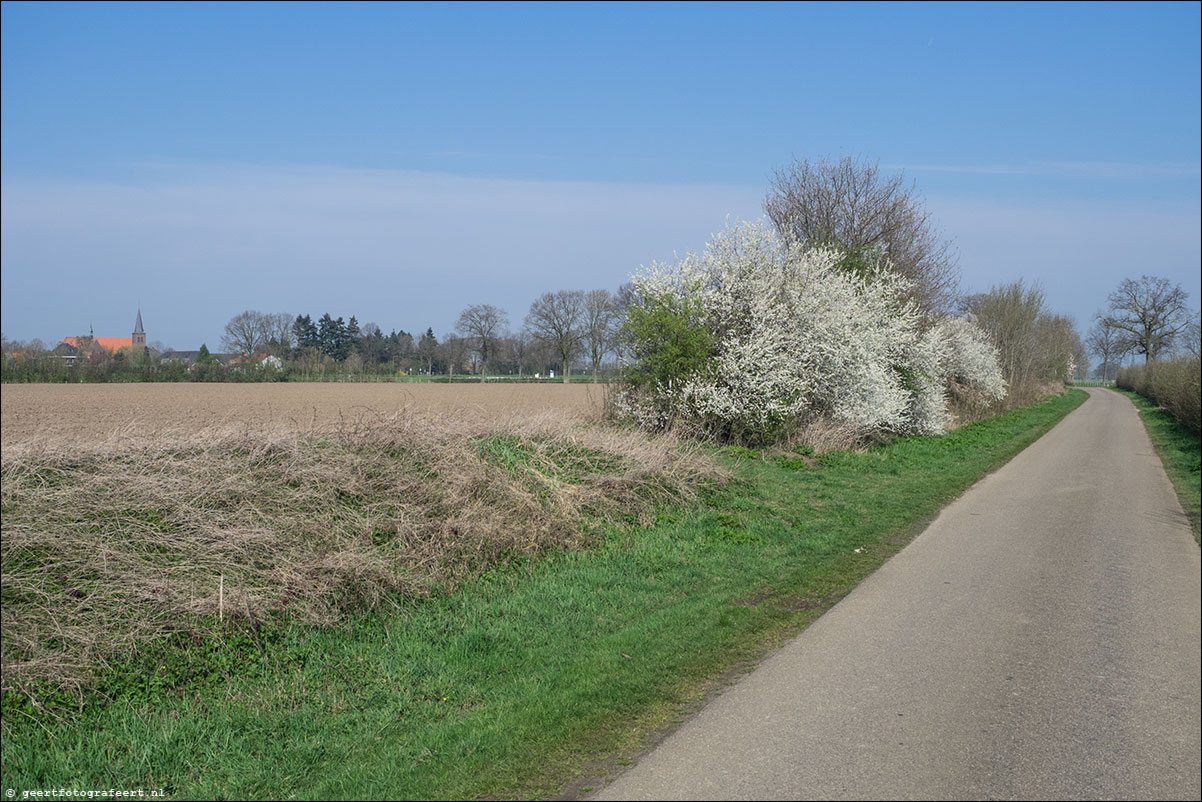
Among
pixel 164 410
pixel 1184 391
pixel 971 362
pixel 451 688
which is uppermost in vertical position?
pixel 971 362

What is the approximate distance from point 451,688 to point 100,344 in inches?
181

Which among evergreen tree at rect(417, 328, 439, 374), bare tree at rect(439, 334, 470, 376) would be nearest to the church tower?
evergreen tree at rect(417, 328, 439, 374)

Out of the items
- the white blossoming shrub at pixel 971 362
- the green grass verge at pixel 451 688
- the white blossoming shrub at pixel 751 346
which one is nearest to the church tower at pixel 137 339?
the green grass verge at pixel 451 688

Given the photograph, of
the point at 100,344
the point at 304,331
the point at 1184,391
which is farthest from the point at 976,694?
the point at 1184,391

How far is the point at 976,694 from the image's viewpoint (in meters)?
5.19

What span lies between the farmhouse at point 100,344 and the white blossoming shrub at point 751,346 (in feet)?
39.8

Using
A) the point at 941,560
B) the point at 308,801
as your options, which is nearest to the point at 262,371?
the point at 308,801

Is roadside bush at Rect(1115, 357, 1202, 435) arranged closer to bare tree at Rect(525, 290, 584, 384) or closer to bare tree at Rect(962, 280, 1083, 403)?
bare tree at Rect(962, 280, 1083, 403)

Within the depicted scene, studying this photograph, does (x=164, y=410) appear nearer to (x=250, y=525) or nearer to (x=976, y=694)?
(x=250, y=525)

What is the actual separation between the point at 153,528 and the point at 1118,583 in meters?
9.10

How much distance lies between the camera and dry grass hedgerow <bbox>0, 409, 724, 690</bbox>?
216 inches

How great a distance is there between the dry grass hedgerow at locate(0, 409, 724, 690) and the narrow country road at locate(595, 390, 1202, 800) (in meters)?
3.40

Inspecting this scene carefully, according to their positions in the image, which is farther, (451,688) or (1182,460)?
(1182,460)

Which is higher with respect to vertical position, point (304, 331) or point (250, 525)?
point (304, 331)
